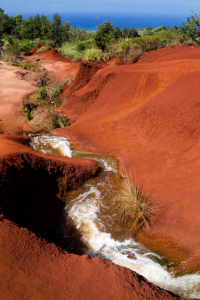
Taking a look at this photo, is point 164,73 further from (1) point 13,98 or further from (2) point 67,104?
(1) point 13,98

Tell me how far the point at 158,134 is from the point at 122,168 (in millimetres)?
1564

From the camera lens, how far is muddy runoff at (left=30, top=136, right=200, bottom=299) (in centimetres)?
304

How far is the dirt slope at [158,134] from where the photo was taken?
369 cm

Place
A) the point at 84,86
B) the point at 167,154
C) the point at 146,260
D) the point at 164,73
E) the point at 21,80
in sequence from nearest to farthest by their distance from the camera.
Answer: the point at 146,260, the point at 167,154, the point at 164,73, the point at 84,86, the point at 21,80

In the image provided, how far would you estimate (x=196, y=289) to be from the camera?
112 inches

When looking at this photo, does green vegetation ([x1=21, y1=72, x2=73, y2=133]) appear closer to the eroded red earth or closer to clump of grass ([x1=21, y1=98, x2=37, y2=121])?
clump of grass ([x1=21, y1=98, x2=37, y2=121])

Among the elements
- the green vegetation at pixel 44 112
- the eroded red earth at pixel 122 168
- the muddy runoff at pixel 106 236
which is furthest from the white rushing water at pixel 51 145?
the muddy runoff at pixel 106 236

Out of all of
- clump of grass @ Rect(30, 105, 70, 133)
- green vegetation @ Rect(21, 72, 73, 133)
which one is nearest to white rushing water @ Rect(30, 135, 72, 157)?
clump of grass @ Rect(30, 105, 70, 133)

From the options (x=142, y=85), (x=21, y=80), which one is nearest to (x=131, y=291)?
(x=142, y=85)

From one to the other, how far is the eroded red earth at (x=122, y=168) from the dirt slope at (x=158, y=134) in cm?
2

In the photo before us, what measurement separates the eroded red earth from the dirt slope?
0.02 metres

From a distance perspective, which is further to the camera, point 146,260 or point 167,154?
point 167,154

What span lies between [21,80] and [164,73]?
9.29m

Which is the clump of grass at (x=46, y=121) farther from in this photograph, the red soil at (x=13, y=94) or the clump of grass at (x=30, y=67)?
the clump of grass at (x=30, y=67)
